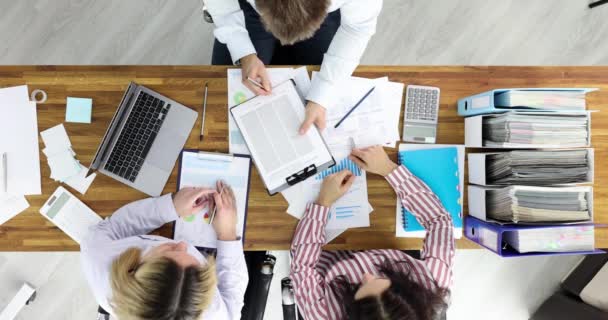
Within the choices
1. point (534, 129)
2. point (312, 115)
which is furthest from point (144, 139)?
point (534, 129)

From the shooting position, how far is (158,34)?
201 centimetres

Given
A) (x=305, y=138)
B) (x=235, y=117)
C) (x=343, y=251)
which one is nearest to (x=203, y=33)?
(x=235, y=117)

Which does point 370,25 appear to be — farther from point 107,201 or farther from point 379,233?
point 107,201

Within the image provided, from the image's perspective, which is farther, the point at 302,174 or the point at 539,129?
the point at 302,174

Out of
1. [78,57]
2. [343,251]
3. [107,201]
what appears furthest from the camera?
[78,57]

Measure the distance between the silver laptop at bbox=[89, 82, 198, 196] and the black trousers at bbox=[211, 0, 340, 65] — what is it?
0.37m

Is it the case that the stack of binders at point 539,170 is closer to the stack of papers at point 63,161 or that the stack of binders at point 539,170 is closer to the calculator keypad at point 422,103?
the calculator keypad at point 422,103

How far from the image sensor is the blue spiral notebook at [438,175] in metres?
1.26

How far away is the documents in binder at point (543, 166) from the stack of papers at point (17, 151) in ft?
4.91

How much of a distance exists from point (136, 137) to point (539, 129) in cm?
128

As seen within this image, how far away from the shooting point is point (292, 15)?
0.83 meters

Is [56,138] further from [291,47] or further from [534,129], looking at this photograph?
[534,129]

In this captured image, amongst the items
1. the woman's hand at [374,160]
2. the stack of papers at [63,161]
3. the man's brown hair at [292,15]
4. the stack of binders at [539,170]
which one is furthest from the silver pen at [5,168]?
the stack of binders at [539,170]

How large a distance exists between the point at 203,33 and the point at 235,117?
3.31 ft
